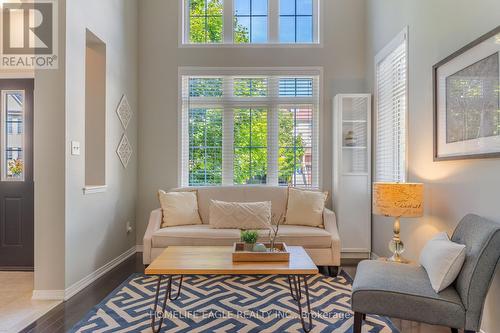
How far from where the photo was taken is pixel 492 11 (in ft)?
6.51

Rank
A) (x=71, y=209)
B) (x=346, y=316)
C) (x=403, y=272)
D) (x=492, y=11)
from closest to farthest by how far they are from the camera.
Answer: (x=492, y=11)
(x=403, y=272)
(x=346, y=316)
(x=71, y=209)

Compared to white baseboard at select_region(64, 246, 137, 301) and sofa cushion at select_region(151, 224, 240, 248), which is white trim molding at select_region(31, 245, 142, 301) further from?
sofa cushion at select_region(151, 224, 240, 248)

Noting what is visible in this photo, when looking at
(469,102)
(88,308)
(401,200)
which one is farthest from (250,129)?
(88,308)

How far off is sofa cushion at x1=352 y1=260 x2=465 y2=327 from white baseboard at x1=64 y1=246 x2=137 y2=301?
93.8 inches

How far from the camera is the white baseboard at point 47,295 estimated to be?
273cm

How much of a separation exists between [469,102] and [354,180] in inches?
76.5

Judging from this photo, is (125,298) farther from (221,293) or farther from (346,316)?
(346,316)

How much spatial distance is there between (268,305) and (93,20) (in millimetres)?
3216

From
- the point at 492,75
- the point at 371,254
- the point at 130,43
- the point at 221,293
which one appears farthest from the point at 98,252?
the point at 492,75

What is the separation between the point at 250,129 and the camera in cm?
450

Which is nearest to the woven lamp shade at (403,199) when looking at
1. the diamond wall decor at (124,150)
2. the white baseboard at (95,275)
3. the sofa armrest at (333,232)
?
the sofa armrest at (333,232)

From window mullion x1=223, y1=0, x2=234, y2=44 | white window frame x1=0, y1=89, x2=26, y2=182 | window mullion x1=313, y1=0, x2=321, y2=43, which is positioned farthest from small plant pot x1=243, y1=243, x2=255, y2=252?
window mullion x1=313, y1=0, x2=321, y2=43

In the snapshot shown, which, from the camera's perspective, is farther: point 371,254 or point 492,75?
point 371,254

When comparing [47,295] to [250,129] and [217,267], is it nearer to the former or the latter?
[217,267]
